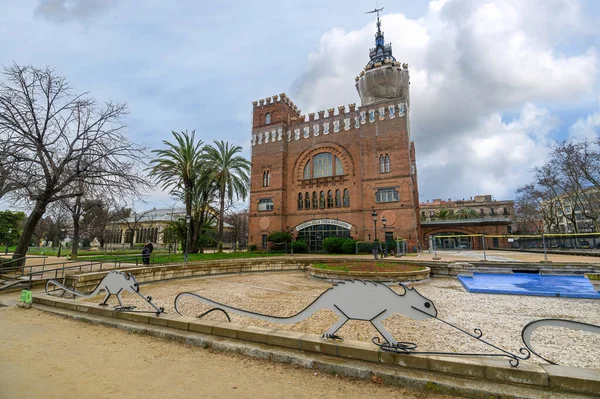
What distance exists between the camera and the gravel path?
204 inches

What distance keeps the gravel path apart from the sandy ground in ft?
7.07

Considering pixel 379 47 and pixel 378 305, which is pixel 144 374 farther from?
pixel 379 47

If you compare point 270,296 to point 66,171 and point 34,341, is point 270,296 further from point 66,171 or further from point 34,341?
point 66,171

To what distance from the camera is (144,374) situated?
374 centimetres

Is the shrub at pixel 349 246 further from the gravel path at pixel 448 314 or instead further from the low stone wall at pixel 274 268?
the gravel path at pixel 448 314

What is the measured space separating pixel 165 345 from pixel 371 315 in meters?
3.59

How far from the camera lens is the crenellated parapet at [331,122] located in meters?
30.8

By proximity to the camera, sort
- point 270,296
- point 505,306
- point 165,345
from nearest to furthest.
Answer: point 165,345 → point 505,306 → point 270,296

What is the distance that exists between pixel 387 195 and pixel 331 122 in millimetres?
11721

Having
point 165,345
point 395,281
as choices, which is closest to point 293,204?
point 395,281

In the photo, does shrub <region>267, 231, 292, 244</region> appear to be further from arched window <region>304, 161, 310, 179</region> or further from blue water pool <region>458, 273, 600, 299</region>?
blue water pool <region>458, 273, 600, 299</region>

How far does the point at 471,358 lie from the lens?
3660mm

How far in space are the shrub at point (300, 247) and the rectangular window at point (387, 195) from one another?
31.6ft

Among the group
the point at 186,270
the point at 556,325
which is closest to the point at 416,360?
the point at 556,325
